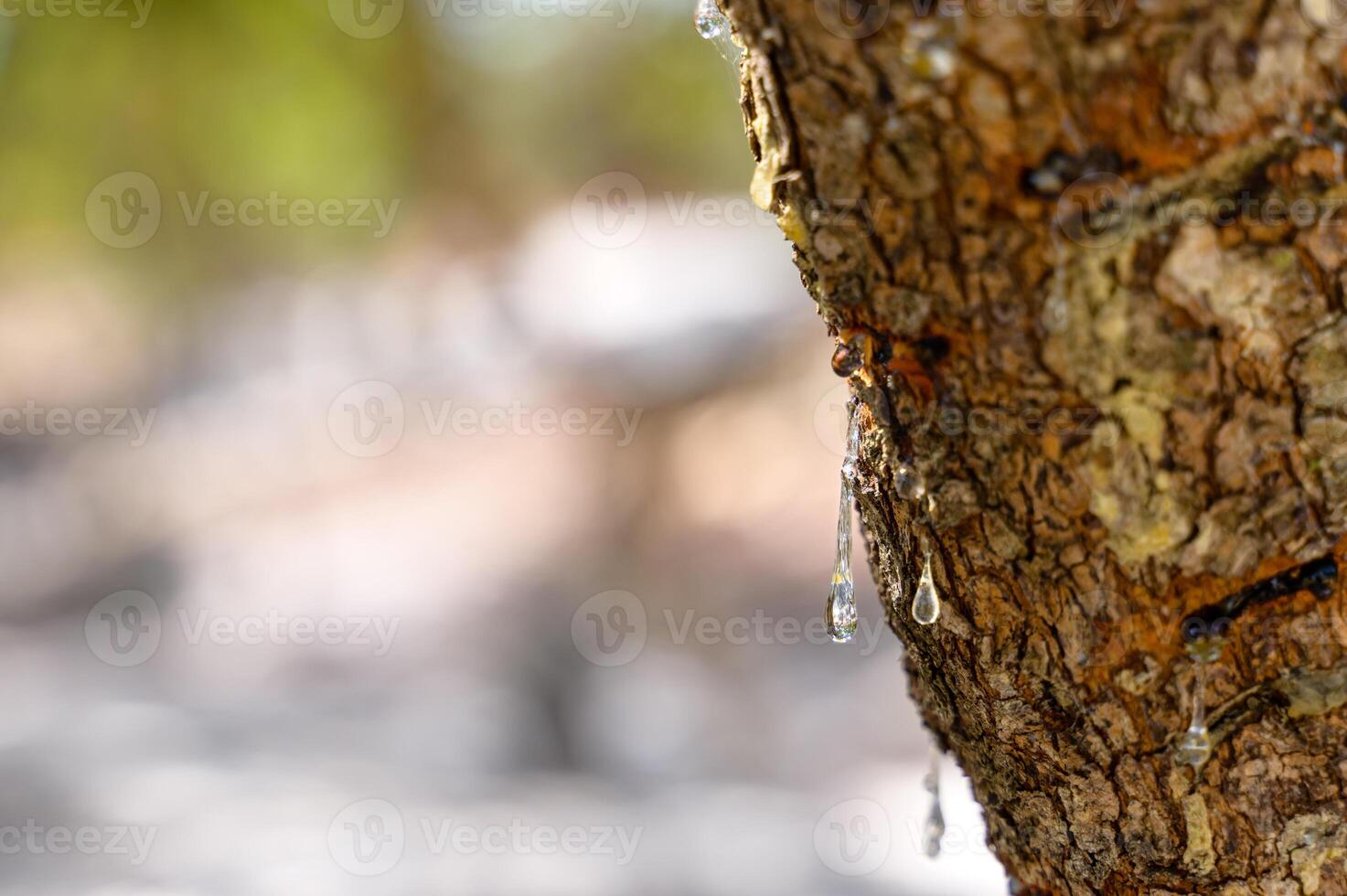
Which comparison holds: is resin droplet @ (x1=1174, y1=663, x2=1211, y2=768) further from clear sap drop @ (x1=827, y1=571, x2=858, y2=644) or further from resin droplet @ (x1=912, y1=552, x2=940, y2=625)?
clear sap drop @ (x1=827, y1=571, x2=858, y2=644)

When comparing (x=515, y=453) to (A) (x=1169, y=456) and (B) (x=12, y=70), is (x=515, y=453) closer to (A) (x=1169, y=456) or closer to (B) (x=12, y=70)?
(B) (x=12, y=70)

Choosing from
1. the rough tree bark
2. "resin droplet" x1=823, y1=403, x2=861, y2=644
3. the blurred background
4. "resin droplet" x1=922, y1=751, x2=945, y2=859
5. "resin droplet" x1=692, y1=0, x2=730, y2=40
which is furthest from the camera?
the blurred background

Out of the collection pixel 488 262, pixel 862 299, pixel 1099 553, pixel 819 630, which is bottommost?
pixel 1099 553

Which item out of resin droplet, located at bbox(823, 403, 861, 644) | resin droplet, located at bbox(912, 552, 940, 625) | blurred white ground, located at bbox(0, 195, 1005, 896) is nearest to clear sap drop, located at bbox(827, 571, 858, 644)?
resin droplet, located at bbox(823, 403, 861, 644)

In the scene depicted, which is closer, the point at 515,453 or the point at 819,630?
the point at 819,630

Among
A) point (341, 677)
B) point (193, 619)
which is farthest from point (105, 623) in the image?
point (341, 677)

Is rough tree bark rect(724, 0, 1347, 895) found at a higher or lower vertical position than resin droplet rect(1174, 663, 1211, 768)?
higher

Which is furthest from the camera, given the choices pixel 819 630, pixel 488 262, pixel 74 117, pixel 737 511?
pixel 488 262

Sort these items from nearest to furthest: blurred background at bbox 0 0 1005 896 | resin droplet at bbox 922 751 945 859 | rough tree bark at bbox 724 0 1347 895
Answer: rough tree bark at bbox 724 0 1347 895 → resin droplet at bbox 922 751 945 859 → blurred background at bbox 0 0 1005 896
